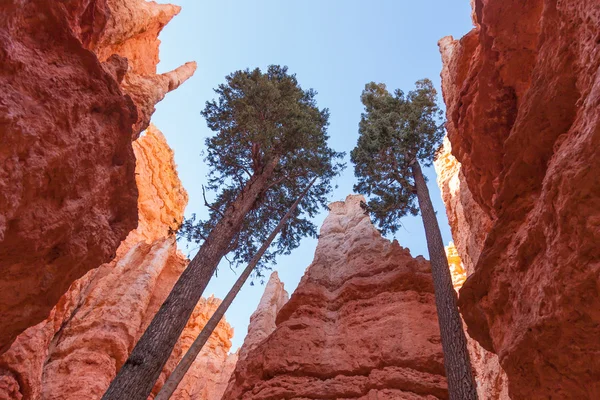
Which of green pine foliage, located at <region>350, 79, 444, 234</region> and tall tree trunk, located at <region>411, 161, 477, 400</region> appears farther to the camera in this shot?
green pine foliage, located at <region>350, 79, 444, 234</region>

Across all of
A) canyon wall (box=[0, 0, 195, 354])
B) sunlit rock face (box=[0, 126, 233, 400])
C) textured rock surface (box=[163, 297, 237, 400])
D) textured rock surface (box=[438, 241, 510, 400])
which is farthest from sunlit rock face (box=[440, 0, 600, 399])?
textured rock surface (box=[163, 297, 237, 400])

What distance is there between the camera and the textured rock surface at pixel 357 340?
10602mm

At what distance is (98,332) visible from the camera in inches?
688

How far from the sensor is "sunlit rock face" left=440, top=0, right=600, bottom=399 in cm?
443

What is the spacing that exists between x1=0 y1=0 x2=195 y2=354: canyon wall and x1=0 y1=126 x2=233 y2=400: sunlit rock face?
5.89 meters

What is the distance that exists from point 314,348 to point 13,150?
9.50 meters

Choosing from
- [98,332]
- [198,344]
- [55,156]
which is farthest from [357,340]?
[98,332]

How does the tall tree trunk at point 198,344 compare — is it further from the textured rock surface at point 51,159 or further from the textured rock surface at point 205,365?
the textured rock surface at point 205,365

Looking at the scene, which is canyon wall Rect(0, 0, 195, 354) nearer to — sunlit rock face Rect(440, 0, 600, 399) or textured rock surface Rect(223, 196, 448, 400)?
textured rock surface Rect(223, 196, 448, 400)

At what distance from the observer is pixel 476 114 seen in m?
8.54

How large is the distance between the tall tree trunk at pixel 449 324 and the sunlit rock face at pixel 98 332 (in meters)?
8.14

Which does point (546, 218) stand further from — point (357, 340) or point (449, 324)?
point (357, 340)

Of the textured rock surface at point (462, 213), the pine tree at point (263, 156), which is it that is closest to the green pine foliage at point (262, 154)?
the pine tree at point (263, 156)

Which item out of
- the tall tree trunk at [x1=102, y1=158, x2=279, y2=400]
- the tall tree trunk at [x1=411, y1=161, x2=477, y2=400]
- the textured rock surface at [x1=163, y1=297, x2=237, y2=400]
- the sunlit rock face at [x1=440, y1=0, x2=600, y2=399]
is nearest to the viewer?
the sunlit rock face at [x1=440, y1=0, x2=600, y2=399]
